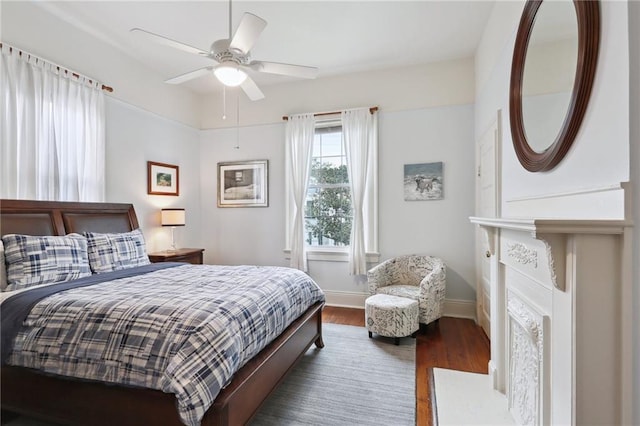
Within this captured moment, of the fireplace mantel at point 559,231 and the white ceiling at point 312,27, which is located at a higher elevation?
the white ceiling at point 312,27

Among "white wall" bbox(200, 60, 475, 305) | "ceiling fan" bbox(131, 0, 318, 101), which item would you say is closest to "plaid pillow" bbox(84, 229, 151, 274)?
"ceiling fan" bbox(131, 0, 318, 101)

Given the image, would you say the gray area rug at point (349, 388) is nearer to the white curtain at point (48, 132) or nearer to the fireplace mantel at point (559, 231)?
→ the fireplace mantel at point (559, 231)

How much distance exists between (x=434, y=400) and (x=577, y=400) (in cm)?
114

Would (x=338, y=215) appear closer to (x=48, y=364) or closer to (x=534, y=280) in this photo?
(x=534, y=280)

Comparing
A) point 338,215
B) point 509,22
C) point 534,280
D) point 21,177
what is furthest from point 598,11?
point 21,177

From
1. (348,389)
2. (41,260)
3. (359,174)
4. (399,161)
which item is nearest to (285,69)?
(359,174)

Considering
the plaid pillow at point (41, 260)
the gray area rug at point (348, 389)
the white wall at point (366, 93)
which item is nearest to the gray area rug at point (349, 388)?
the gray area rug at point (348, 389)

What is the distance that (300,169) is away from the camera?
424cm

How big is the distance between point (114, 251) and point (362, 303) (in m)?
2.96

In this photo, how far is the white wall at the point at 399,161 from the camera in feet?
12.1

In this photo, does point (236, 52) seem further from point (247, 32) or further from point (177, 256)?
point (177, 256)

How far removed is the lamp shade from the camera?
397 centimetres

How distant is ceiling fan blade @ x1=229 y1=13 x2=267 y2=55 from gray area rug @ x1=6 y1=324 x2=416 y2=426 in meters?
2.49

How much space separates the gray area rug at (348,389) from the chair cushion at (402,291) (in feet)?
1.45
